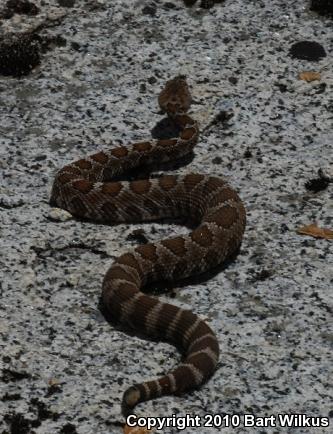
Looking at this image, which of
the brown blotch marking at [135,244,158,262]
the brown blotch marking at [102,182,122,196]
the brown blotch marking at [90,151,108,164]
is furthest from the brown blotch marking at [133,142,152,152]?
the brown blotch marking at [135,244,158,262]

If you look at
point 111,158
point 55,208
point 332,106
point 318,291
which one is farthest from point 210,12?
point 318,291

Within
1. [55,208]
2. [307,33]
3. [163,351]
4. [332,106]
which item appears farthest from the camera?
[307,33]

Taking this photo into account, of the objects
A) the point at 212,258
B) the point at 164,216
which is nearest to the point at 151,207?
the point at 164,216

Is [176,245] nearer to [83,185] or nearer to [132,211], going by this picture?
[132,211]

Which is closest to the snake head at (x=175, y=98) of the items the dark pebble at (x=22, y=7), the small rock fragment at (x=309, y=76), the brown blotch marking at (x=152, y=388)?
the small rock fragment at (x=309, y=76)

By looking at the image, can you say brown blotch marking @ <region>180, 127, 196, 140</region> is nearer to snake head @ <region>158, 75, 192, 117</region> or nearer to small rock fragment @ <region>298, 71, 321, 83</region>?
snake head @ <region>158, 75, 192, 117</region>

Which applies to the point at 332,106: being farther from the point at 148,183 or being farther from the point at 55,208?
the point at 55,208

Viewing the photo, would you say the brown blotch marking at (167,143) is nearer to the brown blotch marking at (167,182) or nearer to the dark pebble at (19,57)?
the brown blotch marking at (167,182)
